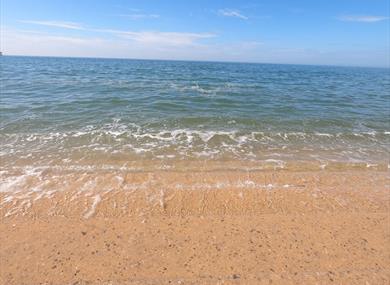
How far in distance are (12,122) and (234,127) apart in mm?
9228

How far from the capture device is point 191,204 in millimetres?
5074

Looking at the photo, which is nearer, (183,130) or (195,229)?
(195,229)

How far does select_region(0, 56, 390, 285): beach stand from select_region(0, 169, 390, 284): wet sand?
0.02m

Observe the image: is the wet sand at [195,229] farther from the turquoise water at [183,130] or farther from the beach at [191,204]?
the turquoise water at [183,130]

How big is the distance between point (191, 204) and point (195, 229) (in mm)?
800

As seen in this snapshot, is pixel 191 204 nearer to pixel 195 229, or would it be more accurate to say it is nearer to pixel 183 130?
pixel 195 229

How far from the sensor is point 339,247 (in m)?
3.92

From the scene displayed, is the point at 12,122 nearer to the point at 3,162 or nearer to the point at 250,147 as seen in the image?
the point at 3,162

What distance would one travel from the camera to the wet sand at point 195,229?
3.42 meters

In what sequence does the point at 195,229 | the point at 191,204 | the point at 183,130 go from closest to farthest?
the point at 195,229 → the point at 191,204 → the point at 183,130

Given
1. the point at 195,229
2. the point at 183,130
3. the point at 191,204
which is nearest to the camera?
the point at 195,229

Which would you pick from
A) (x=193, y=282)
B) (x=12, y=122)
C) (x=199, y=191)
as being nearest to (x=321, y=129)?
(x=199, y=191)

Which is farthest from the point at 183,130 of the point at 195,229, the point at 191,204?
the point at 195,229

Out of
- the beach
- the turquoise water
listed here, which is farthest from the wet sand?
the turquoise water
